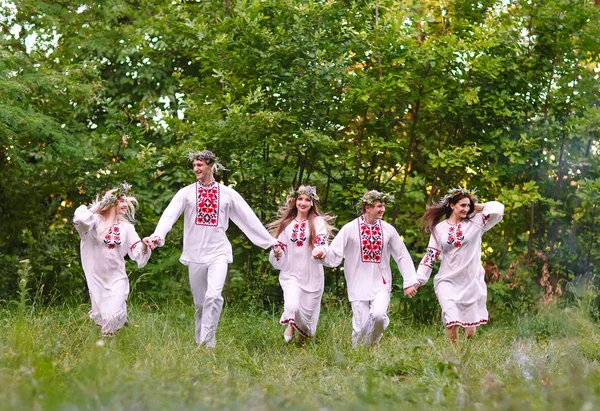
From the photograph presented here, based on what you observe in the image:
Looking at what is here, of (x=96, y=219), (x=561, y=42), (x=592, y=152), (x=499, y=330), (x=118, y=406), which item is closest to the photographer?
(x=118, y=406)

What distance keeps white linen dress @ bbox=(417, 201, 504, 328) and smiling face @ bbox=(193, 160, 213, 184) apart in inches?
99.9

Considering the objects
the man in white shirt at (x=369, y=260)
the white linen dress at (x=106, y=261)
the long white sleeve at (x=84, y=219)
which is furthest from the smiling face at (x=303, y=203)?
the long white sleeve at (x=84, y=219)

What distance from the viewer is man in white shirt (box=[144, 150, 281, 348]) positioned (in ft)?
31.3

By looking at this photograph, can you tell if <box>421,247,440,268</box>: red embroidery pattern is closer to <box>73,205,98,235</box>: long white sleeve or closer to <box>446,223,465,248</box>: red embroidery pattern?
<box>446,223,465,248</box>: red embroidery pattern

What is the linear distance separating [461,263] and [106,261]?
380cm

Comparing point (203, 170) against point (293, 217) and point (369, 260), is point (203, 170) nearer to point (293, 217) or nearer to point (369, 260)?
point (293, 217)

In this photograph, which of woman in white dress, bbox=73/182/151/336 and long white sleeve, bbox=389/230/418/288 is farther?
long white sleeve, bbox=389/230/418/288

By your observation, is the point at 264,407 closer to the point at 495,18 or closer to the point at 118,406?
the point at 118,406

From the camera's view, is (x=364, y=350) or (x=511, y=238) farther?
(x=511, y=238)

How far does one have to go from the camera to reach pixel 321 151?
40.0 feet

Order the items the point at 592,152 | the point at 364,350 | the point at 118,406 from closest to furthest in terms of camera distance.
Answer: the point at 118,406 < the point at 364,350 < the point at 592,152

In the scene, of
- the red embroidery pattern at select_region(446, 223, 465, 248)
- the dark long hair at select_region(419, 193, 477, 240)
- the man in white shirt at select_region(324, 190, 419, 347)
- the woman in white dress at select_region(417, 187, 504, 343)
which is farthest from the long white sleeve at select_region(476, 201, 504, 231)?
the man in white shirt at select_region(324, 190, 419, 347)

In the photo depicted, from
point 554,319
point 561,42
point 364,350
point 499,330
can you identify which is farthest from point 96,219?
point 561,42

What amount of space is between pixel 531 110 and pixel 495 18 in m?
1.66
